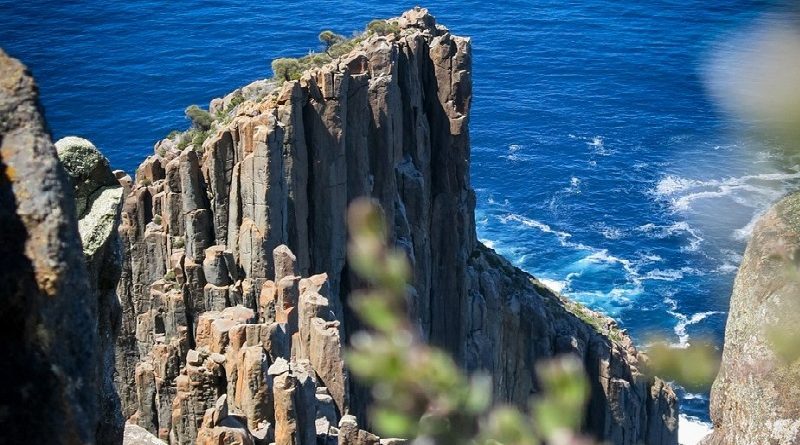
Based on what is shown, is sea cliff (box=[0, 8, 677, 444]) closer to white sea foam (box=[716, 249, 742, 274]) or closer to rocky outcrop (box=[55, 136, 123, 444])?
rocky outcrop (box=[55, 136, 123, 444])

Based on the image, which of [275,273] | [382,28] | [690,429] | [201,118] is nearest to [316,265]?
[275,273]

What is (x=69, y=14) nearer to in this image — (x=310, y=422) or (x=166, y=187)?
(x=166, y=187)

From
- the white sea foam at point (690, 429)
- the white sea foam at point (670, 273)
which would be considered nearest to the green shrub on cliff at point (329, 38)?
the white sea foam at point (690, 429)

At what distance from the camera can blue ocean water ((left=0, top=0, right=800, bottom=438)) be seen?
118500 millimetres

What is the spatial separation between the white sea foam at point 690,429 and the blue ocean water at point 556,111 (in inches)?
75.5

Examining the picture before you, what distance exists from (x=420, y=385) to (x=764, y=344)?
2744 millimetres

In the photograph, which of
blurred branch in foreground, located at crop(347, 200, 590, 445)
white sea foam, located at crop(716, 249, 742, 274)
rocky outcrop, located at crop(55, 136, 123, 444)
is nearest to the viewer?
blurred branch in foreground, located at crop(347, 200, 590, 445)

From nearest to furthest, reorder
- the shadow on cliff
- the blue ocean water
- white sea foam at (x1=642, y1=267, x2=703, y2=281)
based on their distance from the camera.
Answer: the shadow on cliff < white sea foam at (x1=642, y1=267, x2=703, y2=281) < the blue ocean water

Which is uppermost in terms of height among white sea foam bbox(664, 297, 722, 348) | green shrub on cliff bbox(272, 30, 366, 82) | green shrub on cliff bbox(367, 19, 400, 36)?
green shrub on cliff bbox(367, 19, 400, 36)

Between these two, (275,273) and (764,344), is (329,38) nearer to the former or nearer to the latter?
(275,273)

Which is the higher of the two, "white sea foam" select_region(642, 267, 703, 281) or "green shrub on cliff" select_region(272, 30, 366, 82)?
"green shrub on cliff" select_region(272, 30, 366, 82)

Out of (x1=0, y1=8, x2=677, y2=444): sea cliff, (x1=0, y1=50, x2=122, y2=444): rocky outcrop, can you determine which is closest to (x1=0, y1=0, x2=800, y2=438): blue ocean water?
(x1=0, y1=8, x2=677, y2=444): sea cliff

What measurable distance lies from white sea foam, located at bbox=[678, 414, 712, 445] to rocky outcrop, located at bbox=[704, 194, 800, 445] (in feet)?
282

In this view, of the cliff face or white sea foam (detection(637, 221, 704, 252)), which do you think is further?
white sea foam (detection(637, 221, 704, 252))
